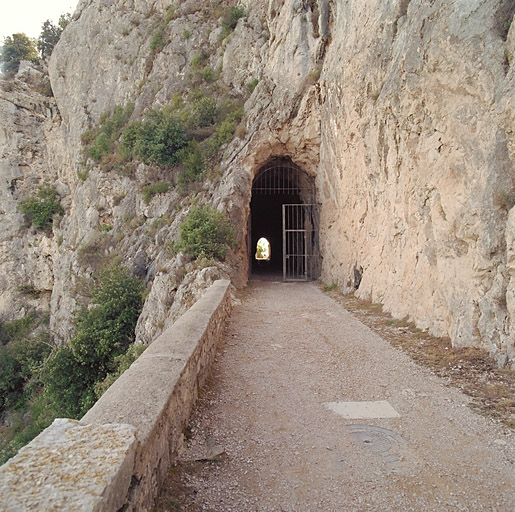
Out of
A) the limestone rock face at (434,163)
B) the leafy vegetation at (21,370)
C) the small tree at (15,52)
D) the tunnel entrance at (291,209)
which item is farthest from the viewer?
the small tree at (15,52)

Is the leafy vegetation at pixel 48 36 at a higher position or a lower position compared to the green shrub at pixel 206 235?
higher

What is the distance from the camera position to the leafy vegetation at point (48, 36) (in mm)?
31114

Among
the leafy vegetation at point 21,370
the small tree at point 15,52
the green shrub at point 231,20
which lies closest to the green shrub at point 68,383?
the leafy vegetation at point 21,370

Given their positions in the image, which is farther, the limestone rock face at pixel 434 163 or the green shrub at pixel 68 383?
the green shrub at pixel 68 383

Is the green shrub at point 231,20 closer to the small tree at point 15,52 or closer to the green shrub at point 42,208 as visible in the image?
the green shrub at point 42,208

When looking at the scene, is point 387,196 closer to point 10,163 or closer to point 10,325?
point 10,325

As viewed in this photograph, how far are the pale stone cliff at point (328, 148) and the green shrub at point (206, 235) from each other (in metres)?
0.57

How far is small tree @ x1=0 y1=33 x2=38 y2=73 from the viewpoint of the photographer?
95.0ft

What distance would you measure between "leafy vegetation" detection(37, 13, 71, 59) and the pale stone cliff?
12.9ft

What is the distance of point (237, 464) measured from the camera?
3.23m

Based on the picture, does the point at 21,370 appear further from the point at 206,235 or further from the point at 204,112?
the point at 204,112

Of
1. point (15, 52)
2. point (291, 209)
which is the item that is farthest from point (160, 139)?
point (15, 52)

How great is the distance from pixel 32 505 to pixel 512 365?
17.1 ft

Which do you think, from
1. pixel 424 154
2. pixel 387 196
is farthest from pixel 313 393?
pixel 387 196
